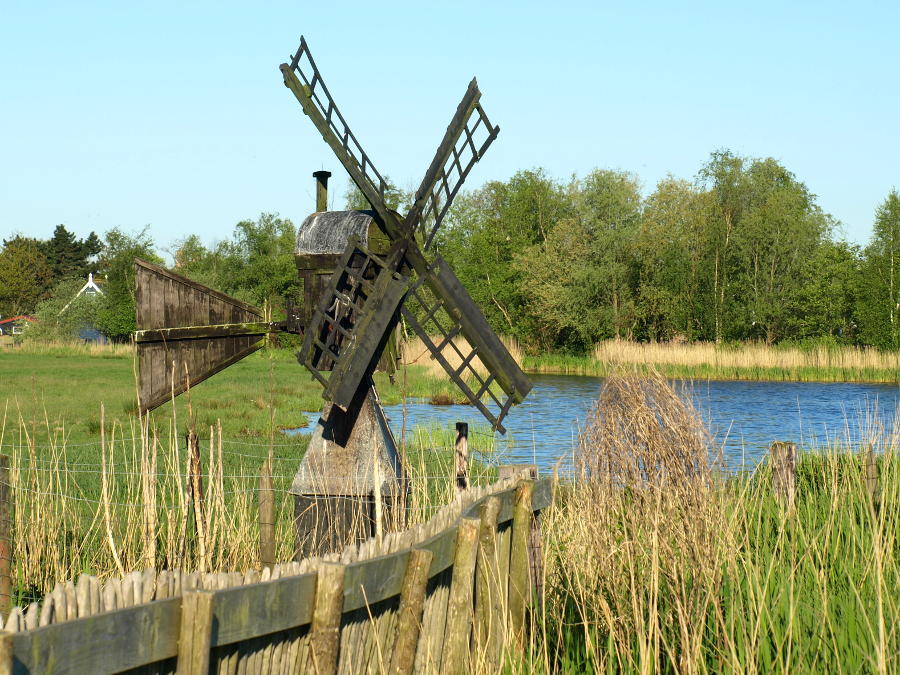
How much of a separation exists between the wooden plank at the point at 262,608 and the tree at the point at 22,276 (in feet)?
297

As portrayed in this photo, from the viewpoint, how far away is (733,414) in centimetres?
2578

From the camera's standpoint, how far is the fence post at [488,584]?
4.55m

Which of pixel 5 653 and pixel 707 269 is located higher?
pixel 707 269

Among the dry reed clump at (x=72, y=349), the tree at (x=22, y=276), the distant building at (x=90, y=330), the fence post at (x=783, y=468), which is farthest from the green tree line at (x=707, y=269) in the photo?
the tree at (x=22, y=276)

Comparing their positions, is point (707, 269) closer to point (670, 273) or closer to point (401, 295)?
point (670, 273)

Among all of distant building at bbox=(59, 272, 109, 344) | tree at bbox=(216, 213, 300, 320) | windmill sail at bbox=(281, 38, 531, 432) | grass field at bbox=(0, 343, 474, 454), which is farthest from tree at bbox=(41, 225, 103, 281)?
windmill sail at bbox=(281, 38, 531, 432)

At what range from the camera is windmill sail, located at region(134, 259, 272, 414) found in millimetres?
7777

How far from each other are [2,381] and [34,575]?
21.3 metres

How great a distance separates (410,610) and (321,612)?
2.01 feet

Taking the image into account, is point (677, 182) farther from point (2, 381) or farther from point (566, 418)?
point (2, 381)

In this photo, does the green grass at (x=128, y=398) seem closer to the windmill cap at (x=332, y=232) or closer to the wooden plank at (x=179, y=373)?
the wooden plank at (x=179, y=373)

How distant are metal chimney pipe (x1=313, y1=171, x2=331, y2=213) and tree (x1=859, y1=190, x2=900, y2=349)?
1610 inches

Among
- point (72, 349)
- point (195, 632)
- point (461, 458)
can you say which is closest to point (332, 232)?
point (461, 458)

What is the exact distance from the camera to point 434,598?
4207mm
